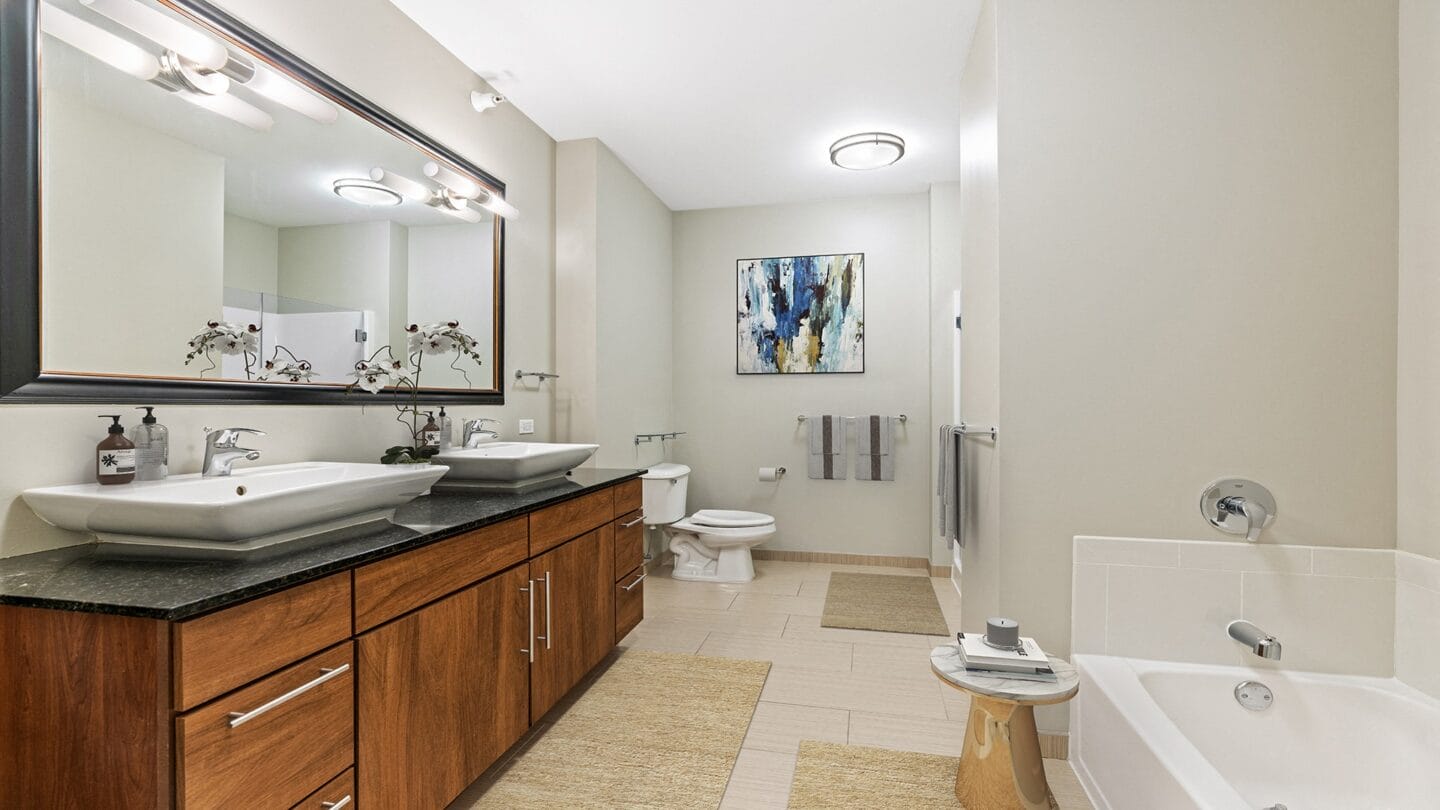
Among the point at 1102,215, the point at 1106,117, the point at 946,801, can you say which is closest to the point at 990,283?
the point at 1102,215

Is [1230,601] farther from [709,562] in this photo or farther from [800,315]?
[800,315]

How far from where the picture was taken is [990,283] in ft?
6.95

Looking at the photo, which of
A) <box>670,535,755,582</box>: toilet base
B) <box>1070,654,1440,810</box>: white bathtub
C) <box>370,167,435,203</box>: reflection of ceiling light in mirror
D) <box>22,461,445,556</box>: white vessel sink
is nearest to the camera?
<box>22,461,445,556</box>: white vessel sink

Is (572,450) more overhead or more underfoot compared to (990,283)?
more underfoot

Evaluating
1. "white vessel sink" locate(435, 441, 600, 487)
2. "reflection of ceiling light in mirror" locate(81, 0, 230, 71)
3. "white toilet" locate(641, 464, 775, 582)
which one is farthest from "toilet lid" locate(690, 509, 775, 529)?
"reflection of ceiling light in mirror" locate(81, 0, 230, 71)

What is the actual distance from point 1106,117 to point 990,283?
57cm

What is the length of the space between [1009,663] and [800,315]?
9.89 ft

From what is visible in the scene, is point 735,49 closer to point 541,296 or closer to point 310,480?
point 541,296

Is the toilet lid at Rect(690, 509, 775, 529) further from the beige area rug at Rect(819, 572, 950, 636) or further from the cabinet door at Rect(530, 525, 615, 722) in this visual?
the cabinet door at Rect(530, 525, 615, 722)

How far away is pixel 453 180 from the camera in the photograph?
2490 millimetres

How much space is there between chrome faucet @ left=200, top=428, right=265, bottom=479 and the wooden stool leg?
6.49 ft

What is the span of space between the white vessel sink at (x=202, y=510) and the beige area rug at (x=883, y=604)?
241 centimetres

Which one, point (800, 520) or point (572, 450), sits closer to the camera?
point (572, 450)

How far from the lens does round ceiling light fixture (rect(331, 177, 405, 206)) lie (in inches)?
81.2
